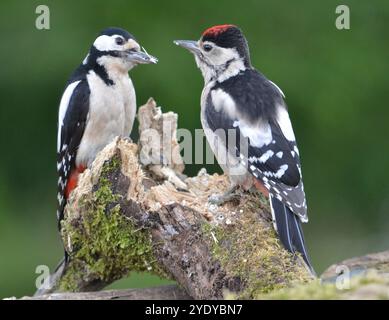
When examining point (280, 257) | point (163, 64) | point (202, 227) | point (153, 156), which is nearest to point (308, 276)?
point (280, 257)

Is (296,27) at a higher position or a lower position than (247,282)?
higher

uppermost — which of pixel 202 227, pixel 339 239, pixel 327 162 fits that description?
pixel 202 227

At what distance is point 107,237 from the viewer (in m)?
3.72

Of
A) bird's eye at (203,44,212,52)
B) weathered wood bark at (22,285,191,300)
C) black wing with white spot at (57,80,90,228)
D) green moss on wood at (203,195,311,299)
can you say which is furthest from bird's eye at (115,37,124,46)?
weathered wood bark at (22,285,191,300)

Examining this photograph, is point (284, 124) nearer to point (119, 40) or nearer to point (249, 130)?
point (249, 130)

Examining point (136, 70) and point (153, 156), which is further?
point (136, 70)

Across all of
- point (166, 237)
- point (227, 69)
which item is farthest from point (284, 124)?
point (166, 237)

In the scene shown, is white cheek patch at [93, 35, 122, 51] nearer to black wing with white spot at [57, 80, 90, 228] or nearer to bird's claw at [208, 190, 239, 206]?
black wing with white spot at [57, 80, 90, 228]

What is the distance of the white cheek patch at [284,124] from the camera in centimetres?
401

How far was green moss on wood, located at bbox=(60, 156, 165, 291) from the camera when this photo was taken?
12.1 ft

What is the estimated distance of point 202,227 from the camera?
353 cm

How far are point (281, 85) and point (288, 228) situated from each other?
3.13m
